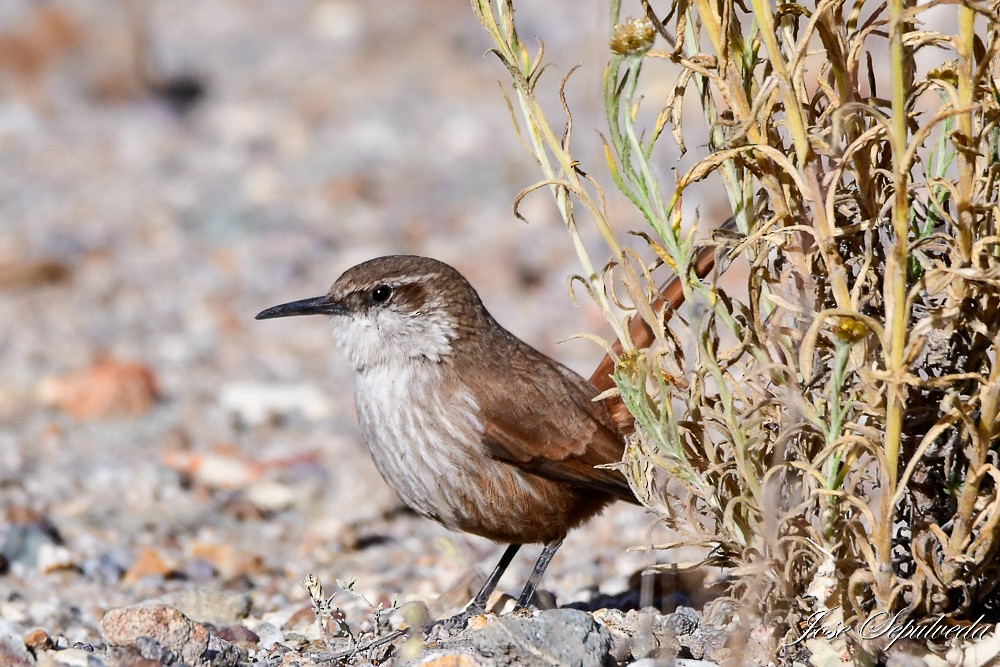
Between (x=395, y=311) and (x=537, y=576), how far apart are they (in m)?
0.98

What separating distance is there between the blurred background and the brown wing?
18.1 inches

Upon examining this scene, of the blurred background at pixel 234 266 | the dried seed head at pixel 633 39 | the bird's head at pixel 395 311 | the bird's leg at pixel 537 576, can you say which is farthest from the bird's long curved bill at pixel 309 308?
the dried seed head at pixel 633 39

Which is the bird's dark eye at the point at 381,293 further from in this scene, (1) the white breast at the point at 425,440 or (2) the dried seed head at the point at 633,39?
(2) the dried seed head at the point at 633,39

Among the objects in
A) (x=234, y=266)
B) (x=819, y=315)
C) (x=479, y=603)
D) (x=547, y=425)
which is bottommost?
(x=479, y=603)

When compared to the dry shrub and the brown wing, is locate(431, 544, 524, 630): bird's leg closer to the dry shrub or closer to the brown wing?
the brown wing

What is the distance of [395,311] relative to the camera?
4.23 metres

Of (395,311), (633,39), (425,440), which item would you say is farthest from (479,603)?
(633,39)

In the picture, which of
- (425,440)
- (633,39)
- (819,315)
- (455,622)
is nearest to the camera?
(819,315)

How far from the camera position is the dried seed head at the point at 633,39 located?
2.68m

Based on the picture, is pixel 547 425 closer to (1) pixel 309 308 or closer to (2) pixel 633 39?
(1) pixel 309 308

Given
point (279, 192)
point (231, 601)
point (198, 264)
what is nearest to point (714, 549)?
point (231, 601)

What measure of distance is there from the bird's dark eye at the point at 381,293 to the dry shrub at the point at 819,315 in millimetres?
1247

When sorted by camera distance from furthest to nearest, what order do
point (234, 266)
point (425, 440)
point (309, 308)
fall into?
point (234, 266), point (309, 308), point (425, 440)

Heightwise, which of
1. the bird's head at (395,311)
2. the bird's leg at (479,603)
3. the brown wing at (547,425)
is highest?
the bird's head at (395,311)
